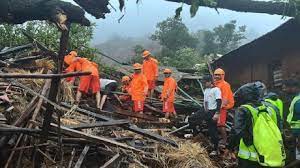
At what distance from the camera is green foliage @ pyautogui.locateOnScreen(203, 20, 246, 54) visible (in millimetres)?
31469

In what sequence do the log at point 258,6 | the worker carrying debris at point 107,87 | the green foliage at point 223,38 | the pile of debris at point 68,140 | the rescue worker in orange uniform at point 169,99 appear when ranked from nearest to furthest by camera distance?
the pile of debris at point 68,140 < the log at point 258,6 < the rescue worker in orange uniform at point 169,99 < the worker carrying debris at point 107,87 < the green foliage at point 223,38

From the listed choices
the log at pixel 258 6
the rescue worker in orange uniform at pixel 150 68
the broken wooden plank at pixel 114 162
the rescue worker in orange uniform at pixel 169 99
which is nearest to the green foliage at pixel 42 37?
the rescue worker in orange uniform at pixel 150 68

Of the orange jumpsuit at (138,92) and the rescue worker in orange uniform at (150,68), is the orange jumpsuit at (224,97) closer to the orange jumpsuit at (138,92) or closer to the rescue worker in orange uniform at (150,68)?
the orange jumpsuit at (138,92)

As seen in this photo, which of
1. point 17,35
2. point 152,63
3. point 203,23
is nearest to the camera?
point 152,63

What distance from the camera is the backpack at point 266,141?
6.12m

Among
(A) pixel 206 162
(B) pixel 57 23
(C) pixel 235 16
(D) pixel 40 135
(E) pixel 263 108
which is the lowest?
(A) pixel 206 162

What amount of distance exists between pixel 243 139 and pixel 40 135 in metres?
2.77

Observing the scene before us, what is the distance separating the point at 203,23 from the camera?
97.9 m

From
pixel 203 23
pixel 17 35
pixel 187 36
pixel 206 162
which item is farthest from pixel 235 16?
pixel 206 162

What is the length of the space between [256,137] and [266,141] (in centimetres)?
14

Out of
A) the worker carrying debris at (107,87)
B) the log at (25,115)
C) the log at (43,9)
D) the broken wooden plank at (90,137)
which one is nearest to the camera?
the log at (43,9)

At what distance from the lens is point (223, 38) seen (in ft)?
104

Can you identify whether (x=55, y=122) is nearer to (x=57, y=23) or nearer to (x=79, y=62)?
(x=57, y=23)

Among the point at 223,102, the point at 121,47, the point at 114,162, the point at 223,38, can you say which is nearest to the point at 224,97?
the point at 223,102
